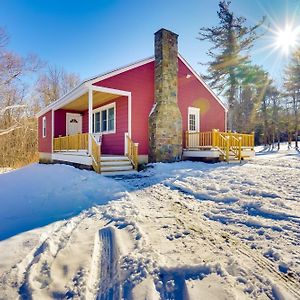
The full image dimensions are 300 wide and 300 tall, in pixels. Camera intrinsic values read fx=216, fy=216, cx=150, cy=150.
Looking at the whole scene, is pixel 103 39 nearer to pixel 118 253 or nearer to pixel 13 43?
pixel 13 43

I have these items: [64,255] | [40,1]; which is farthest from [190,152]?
[40,1]

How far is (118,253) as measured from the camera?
92.0 inches

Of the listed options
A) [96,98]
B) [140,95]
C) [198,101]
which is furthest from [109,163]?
[198,101]

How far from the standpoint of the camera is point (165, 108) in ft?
32.8

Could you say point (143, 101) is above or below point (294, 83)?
below

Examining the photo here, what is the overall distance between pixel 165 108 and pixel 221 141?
3.32 meters

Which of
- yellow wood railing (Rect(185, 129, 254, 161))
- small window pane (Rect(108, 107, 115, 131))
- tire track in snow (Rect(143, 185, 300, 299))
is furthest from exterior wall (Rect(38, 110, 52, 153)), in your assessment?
tire track in snow (Rect(143, 185, 300, 299))

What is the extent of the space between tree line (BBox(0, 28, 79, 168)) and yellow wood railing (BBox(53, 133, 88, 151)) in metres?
10.5

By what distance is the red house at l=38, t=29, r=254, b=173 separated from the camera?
8852mm

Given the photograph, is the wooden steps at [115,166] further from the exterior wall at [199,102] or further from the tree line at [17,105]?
the tree line at [17,105]

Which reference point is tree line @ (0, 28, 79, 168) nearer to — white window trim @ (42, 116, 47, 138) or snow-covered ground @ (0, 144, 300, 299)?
white window trim @ (42, 116, 47, 138)

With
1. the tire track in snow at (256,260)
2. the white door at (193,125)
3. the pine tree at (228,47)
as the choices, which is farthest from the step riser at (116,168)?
the pine tree at (228,47)

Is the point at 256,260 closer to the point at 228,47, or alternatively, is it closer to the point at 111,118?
the point at 111,118

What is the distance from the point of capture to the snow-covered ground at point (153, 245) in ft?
5.84
